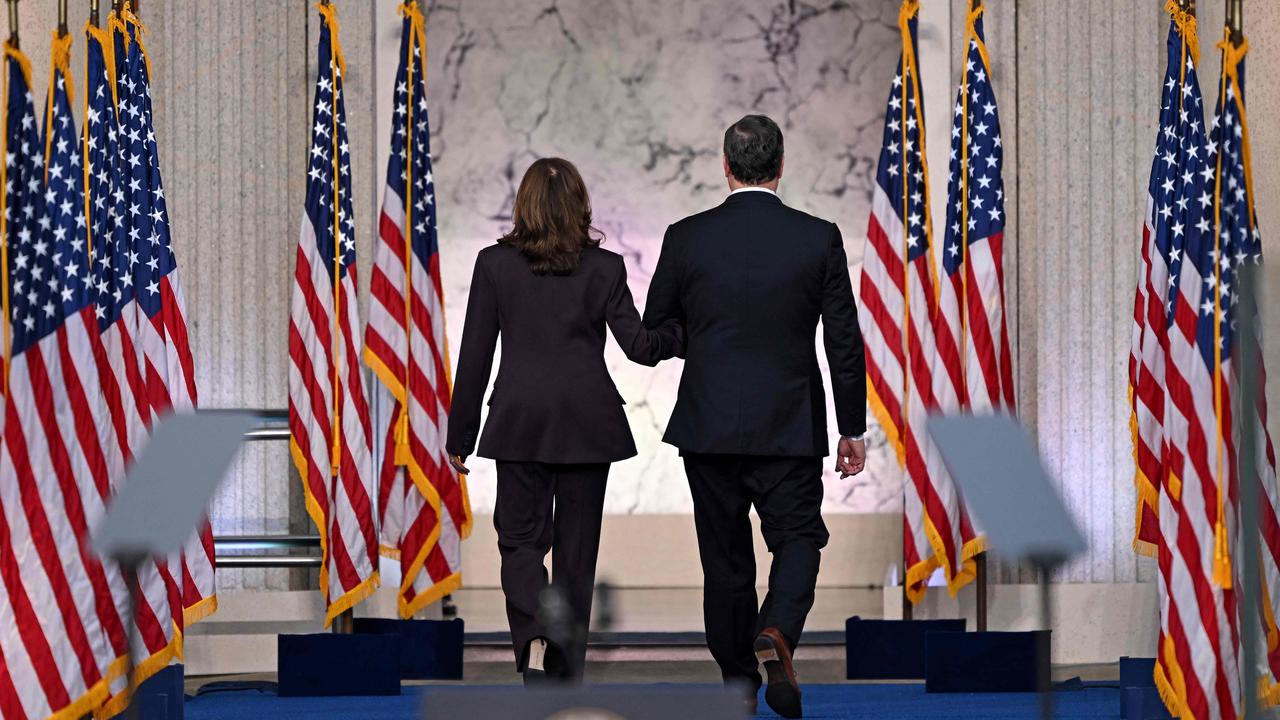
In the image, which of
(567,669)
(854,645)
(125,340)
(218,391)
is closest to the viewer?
(567,669)

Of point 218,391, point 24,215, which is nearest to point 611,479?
point 218,391

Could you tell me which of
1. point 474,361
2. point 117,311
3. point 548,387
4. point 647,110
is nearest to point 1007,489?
point 548,387

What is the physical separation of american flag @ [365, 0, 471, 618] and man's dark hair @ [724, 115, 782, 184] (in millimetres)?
2558

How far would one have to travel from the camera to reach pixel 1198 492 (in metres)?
5.59

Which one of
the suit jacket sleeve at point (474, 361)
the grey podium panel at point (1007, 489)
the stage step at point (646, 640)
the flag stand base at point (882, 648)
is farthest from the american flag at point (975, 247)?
the grey podium panel at point (1007, 489)

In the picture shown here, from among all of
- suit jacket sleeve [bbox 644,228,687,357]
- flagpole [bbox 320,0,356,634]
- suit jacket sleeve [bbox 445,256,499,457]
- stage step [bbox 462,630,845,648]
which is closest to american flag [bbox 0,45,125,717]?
suit jacket sleeve [bbox 445,256,499,457]

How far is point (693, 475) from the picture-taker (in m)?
5.50

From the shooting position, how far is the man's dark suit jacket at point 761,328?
5363 millimetres

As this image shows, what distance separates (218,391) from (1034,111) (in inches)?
164

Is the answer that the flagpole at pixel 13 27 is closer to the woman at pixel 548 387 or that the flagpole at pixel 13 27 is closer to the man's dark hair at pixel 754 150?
the woman at pixel 548 387

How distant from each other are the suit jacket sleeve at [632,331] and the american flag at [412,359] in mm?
2313

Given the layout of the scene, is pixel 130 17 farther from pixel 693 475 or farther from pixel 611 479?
pixel 611 479

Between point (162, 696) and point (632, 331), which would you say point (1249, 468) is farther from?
point (162, 696)

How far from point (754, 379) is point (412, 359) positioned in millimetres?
2703
